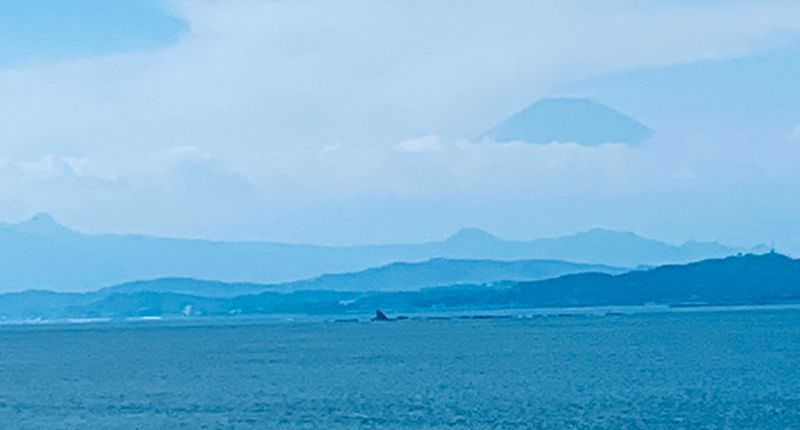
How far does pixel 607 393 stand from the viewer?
7144 centimetres

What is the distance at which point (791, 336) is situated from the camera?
13475 centimetres

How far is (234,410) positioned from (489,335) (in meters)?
98.4

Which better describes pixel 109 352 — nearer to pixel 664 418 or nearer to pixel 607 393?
pixel 607 393

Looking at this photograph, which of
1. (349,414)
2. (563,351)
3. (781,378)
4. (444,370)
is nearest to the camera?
(349,414)

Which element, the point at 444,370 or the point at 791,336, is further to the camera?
the point at 791,336

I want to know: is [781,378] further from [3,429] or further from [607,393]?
[3,429]

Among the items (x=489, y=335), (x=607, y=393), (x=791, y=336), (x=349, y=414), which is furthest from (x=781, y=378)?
(x=489, y=335)

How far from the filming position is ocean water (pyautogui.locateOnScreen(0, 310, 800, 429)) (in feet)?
201

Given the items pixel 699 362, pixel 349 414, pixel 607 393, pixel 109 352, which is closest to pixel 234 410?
pixel 349 414

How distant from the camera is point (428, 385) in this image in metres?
80.1

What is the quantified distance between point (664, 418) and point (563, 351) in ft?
198

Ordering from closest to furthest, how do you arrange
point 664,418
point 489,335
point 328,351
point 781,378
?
point 664,418 → point 781,378 → point 328,351 → point 489,335

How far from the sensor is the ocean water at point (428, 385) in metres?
61.2

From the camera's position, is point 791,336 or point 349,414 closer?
point 349,414
